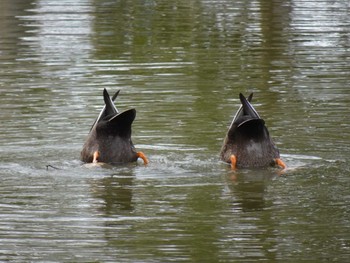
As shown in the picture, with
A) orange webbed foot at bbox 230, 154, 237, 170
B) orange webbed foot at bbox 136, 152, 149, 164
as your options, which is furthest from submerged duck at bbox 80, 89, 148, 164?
orange webbed foot at bbox 230, 154, 237, 170

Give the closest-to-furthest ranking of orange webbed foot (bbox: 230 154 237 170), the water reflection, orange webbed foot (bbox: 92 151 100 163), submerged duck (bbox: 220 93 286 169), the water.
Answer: the water
the water reflection
submerged duck (bbox: 220 93 286 169)
orange webbed foot (bbox: 230 154 237 170)
orange webbed foot (bbox: 92 151 100 163)

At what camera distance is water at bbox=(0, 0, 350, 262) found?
10.3 metres

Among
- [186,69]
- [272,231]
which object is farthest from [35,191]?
[186,69]

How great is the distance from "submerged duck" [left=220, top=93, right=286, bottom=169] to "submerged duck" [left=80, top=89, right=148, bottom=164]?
0.85 m

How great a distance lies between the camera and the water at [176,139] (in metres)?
10.3

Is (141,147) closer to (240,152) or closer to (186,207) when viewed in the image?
(240,152)

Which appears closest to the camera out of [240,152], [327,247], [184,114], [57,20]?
[327,247]

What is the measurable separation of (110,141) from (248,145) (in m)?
1.35

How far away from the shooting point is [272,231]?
10539 mm

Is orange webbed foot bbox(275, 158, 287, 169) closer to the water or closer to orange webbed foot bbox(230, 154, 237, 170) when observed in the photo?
the water

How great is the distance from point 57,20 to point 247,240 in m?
16.1

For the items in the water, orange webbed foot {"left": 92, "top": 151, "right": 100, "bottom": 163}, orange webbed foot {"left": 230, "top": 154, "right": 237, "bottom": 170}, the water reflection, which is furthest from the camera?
orange webbed foot {"left": 92, "top": 151, "right": 100, "bottom": 163}

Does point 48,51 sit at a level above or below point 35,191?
below

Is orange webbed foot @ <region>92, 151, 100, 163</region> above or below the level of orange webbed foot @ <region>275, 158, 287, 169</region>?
above
